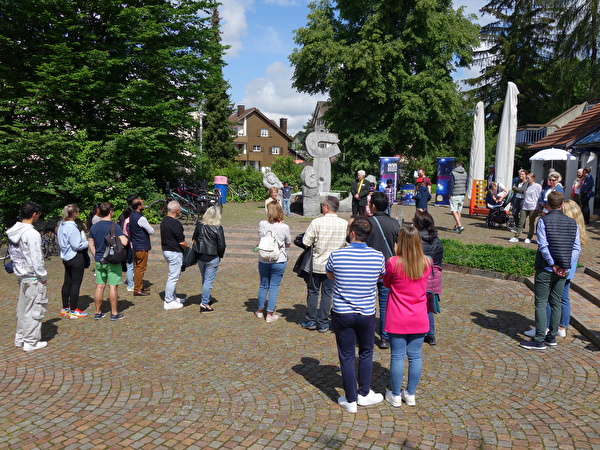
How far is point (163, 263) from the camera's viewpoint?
12.0 m

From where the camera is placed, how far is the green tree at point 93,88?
50.0 feet

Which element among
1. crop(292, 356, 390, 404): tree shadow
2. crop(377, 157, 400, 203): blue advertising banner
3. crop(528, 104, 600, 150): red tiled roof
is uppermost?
crop(528, 104, 600, 150): red tiled roof

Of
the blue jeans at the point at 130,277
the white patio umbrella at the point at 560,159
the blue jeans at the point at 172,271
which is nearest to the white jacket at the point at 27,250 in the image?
the blue jeans at the point at 172,271

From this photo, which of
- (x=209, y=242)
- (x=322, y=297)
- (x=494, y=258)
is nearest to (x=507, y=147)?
(x=494, y=258)

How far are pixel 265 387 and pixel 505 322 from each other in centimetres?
412

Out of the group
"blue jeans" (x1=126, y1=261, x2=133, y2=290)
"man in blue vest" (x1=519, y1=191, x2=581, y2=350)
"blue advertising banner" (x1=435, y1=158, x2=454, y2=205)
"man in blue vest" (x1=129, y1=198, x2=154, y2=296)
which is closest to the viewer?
"man in blue vest" (x1=519, y1=191, x2=581, y2=350)

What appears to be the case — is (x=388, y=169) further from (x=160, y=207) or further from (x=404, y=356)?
(x=404, y=356)

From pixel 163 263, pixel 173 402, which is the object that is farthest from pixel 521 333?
pixel 163 263

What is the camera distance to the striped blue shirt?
4250 millimetres

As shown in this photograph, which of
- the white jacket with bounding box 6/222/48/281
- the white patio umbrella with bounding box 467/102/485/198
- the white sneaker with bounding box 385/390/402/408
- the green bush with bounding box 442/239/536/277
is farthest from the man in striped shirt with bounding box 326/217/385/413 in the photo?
the white patio umbrella with bounding box 467/102/485/198

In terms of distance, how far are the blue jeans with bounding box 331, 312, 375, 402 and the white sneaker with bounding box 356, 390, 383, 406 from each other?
15cm

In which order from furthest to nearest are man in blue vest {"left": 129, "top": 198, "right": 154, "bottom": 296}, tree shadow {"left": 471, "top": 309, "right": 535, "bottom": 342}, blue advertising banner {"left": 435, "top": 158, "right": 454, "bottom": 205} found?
blue advertising banner {"left": 435, "top": 158, "right": 454, "bottom": 205} → man in blue vest {"left": 129, "top": 198, "right": 154, "bottom": 296} → tree shadow {"left": 471, "top": 309, "right": 535, "bottom": 342}

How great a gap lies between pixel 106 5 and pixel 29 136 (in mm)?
5041

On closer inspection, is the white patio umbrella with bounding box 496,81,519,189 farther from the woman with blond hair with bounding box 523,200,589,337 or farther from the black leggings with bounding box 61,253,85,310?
the black leggings with bounding box 61,253,85,310
